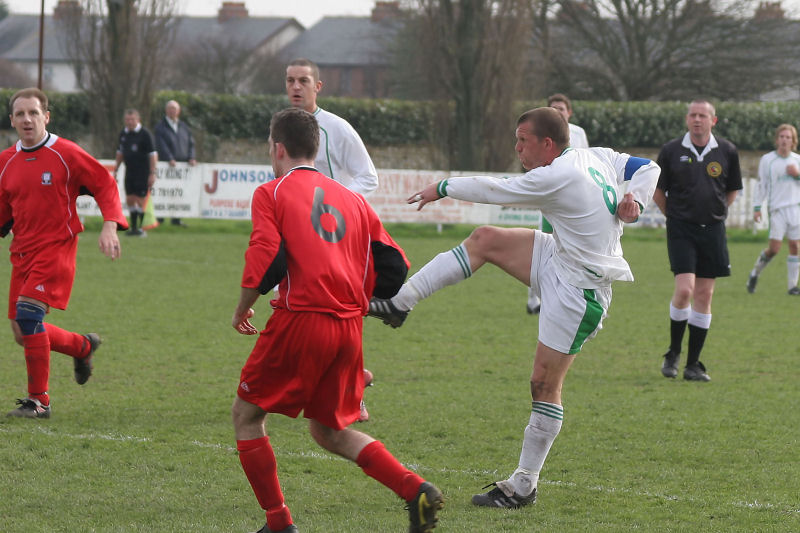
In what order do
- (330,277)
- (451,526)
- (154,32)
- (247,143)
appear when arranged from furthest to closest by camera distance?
(247,143)
(154,32)
(451,526)
(330,277)

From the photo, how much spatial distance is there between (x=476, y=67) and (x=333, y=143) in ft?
61.5

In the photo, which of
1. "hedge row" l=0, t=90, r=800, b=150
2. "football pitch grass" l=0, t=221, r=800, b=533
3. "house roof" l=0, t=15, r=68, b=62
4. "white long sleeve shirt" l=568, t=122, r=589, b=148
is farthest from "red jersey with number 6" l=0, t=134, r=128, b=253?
"house roof" l=0, t=15, r=68, b=62

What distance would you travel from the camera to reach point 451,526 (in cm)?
480

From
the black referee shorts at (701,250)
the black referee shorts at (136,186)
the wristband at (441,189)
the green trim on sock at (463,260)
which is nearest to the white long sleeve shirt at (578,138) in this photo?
the black referee shorts at (701,250)

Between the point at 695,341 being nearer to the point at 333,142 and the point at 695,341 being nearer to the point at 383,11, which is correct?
the point at 333,142

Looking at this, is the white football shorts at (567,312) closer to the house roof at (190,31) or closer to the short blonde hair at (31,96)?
the short blonde hair at (31,96)

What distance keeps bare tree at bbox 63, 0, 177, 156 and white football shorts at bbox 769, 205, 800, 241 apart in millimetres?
15019

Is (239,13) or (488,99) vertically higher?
(239,13)

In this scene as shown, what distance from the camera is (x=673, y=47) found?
4269cm

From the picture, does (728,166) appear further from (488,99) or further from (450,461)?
(488,99)

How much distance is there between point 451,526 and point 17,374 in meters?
4.47

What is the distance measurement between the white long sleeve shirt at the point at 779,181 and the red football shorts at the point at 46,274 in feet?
34.4

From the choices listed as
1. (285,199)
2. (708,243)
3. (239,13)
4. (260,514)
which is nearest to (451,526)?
(260,514)

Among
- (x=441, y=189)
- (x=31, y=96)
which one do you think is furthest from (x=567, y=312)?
(x=31, y=96)
